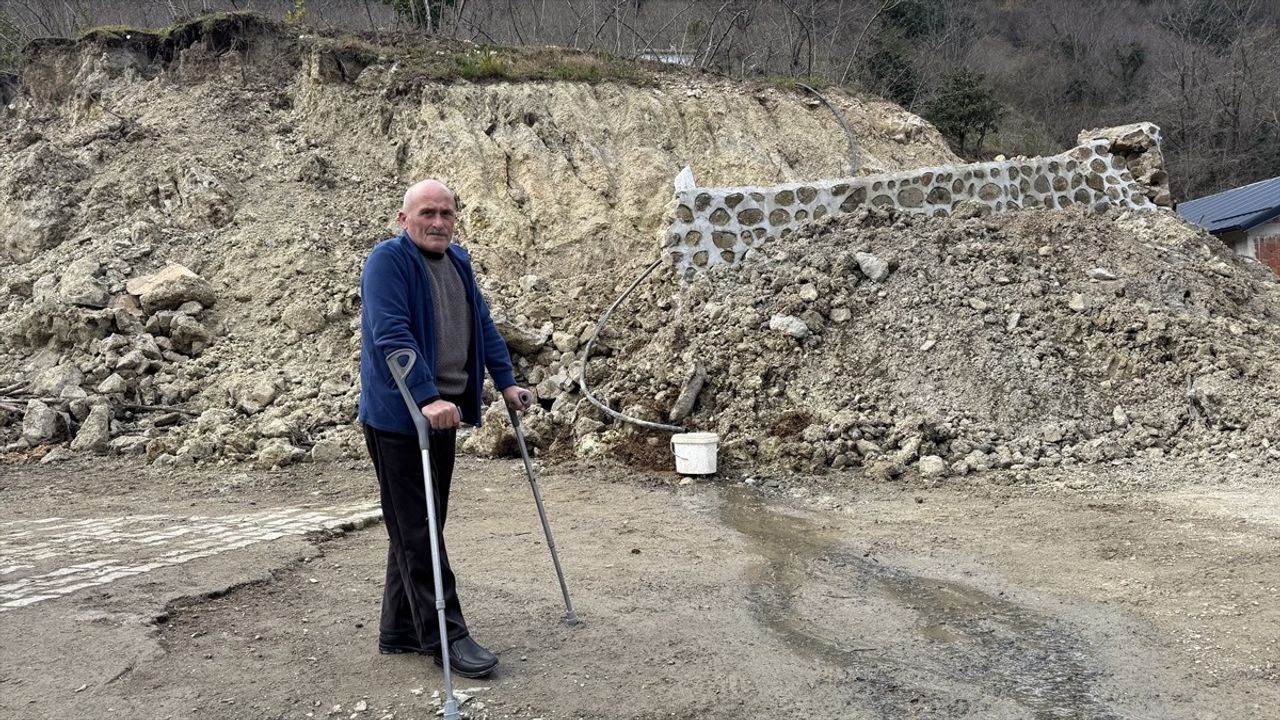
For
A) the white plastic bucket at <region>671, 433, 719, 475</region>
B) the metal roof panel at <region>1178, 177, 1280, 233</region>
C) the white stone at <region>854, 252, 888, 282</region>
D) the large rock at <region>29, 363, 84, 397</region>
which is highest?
the metal roof panel at <region>1178, 177, 1280, 233</region>

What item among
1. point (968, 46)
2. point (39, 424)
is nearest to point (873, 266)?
point (39, 424)

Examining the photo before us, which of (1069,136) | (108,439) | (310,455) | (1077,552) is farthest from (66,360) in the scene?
(1069,136)

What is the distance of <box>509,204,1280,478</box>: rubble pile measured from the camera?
7688mm

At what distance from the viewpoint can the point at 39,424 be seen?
9266 mm

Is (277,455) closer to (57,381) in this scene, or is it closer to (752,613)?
(57,381)

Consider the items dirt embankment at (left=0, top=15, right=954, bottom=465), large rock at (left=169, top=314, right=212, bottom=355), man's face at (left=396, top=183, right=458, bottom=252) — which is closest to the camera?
man's face at (left=396, top=183, right=458, bottom=252)

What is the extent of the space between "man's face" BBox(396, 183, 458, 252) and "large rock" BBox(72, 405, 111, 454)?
23.0ft

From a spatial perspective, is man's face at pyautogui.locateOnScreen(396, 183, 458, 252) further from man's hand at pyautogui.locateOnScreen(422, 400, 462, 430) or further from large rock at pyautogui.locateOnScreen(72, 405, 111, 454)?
large rock at pyautogui.locateOnScreen(72, 405, 111, 454)

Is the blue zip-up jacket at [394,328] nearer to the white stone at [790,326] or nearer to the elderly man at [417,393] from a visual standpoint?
the elderly man at [417,393]

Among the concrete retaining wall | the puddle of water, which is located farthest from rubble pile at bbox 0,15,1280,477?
the puddle of water

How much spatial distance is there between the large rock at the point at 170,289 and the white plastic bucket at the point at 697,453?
6.69 metres

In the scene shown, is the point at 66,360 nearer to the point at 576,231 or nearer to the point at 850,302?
the point at 576,231

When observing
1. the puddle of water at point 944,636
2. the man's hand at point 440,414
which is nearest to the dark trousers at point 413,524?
the man's hand at point 440,414

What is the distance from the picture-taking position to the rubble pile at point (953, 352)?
25.2ft
